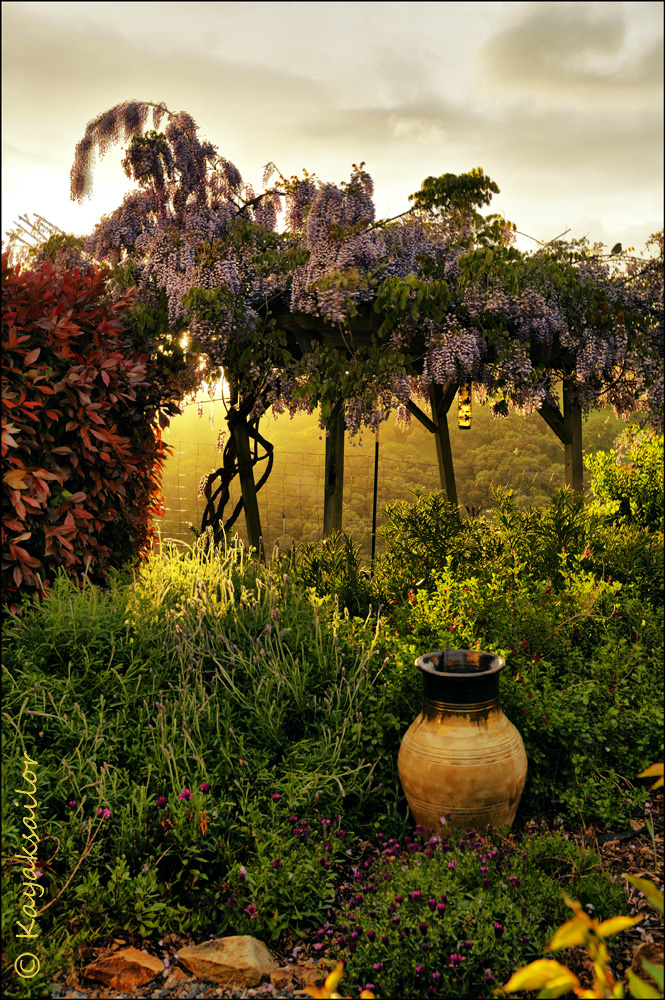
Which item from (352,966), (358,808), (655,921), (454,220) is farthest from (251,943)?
(454,220)

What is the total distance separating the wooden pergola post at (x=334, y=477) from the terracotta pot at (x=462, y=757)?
2.66 metres

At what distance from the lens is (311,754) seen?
293cm

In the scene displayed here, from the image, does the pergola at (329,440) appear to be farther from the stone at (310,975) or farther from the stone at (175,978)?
the stone at (175,978)

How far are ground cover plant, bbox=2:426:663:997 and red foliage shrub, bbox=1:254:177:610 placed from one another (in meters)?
0.31

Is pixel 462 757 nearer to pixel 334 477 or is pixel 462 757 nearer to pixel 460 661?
pixel 460 661

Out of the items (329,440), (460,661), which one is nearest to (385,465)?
(329,440)

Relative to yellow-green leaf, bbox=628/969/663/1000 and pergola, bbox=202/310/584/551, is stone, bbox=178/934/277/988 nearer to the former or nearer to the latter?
yellow-green leaf, bbox=628/969/663/1000

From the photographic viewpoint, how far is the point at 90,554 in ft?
13.6

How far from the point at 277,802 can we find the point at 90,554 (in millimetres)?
2053

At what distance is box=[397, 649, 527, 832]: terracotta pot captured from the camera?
8.85ft

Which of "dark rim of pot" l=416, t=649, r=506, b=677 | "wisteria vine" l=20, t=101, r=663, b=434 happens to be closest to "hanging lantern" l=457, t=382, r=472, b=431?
"wisteria vine" l=20, t=101, r=663, b=434

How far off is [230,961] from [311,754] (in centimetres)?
94

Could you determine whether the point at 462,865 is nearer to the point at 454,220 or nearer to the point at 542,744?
the point at 542,744

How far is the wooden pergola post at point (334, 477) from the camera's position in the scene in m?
5.45
